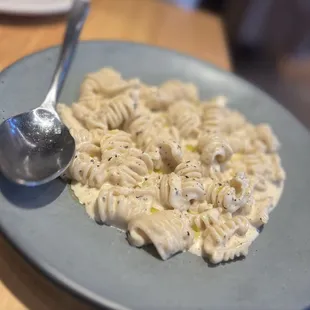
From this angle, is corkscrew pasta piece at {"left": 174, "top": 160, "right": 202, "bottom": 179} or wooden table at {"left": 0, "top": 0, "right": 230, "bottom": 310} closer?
corkscrew pasta piece at {"left": 174, "top": 160, "right": 202, "bottom": 179}

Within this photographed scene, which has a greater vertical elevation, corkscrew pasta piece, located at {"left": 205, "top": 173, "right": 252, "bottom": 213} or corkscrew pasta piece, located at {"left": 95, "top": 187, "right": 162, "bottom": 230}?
corkscrew pasta piece, located at {"left": 205, "top": 173, "right": 252, "bottom": 213}

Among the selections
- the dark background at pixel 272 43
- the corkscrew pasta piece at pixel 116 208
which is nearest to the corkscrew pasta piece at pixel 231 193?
the corkscrew pasta piece at pixel 116 208

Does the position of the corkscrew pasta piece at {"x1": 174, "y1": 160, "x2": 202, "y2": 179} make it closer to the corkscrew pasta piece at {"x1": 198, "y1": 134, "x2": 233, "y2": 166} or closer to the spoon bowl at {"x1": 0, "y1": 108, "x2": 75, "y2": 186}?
the corkscrew pasta piece at {"x1": 198, "y1": 134, "x2": 233, "y2": 166}

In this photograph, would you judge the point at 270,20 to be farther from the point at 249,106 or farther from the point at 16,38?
the point at 16,38

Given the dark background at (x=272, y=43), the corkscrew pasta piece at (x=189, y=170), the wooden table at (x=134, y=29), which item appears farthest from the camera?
the dark background at (x=272, y=43)

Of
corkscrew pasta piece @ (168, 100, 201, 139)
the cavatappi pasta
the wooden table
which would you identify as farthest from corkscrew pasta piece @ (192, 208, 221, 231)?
the wooden table

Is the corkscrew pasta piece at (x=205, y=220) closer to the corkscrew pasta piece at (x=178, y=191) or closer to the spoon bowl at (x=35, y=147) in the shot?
the corkscrew pasta piece at (x=178, y=191)
